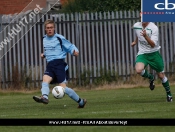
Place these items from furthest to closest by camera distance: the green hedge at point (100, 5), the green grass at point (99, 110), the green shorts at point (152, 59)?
1. the green hedge at point (100, 5)
2. the green shorts at point (152, 59)
3. the green grass at point (99, 110)

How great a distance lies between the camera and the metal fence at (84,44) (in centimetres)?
2795

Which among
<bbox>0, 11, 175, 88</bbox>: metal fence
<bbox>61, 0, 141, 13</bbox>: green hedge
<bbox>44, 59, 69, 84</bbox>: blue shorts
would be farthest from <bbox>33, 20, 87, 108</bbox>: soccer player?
<bbox>61, 0, 141, 13</bbox>: green hedge

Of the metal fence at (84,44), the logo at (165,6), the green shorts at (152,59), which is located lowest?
the metal fence at (84,44)

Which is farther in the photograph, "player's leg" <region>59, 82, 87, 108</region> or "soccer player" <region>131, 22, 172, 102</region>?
"soccer player" <region>131, 22, 172, 102</region>

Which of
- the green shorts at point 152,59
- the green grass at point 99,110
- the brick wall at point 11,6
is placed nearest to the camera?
the green grass at point 99,110

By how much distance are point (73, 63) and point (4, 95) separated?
293cm

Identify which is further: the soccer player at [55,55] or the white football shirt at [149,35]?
the white football shirt at [149,35]

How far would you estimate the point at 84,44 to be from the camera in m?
28.1

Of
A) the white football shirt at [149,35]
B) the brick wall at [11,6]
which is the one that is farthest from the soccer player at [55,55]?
the brick wall at [11,6]

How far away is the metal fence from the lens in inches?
1101

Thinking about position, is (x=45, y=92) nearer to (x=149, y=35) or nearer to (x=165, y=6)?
(x=149, y=35)

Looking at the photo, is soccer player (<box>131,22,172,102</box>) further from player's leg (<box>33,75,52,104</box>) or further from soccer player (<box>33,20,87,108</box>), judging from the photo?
player's leg (<box>33,75,52,104</box>)

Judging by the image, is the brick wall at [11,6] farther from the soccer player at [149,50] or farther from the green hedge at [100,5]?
the soccer player at [149,50]

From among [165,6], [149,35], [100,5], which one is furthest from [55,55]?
[100,5]
